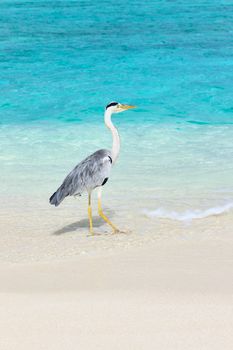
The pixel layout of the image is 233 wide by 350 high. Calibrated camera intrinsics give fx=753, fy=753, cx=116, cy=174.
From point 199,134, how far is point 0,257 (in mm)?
6246

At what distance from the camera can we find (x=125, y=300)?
481cm

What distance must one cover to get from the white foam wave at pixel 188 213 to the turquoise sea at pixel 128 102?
0.06 ft

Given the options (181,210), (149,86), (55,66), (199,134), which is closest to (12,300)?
(181,210)

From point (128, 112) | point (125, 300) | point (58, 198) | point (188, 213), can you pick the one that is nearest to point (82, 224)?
point (58, 198)

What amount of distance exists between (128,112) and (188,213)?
20.5 ft

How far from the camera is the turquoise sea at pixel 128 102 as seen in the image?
8.44 metres

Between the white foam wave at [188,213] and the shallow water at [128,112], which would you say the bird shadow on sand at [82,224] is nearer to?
the shallow water at [128,112]

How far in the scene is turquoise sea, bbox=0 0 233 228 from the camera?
27.7 feet

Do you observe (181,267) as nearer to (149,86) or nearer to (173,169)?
(173,169)

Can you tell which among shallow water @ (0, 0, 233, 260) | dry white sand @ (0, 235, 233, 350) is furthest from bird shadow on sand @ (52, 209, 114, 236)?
dry white sand @ (0, 235, 233, 350)

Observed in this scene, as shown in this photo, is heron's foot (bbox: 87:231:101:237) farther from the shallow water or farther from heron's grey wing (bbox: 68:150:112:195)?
the shallow water

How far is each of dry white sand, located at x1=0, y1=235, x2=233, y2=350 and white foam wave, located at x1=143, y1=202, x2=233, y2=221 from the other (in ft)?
3.62

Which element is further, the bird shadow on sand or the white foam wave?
the white foam wave

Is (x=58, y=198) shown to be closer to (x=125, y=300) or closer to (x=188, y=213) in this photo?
(x=188, y=213)
